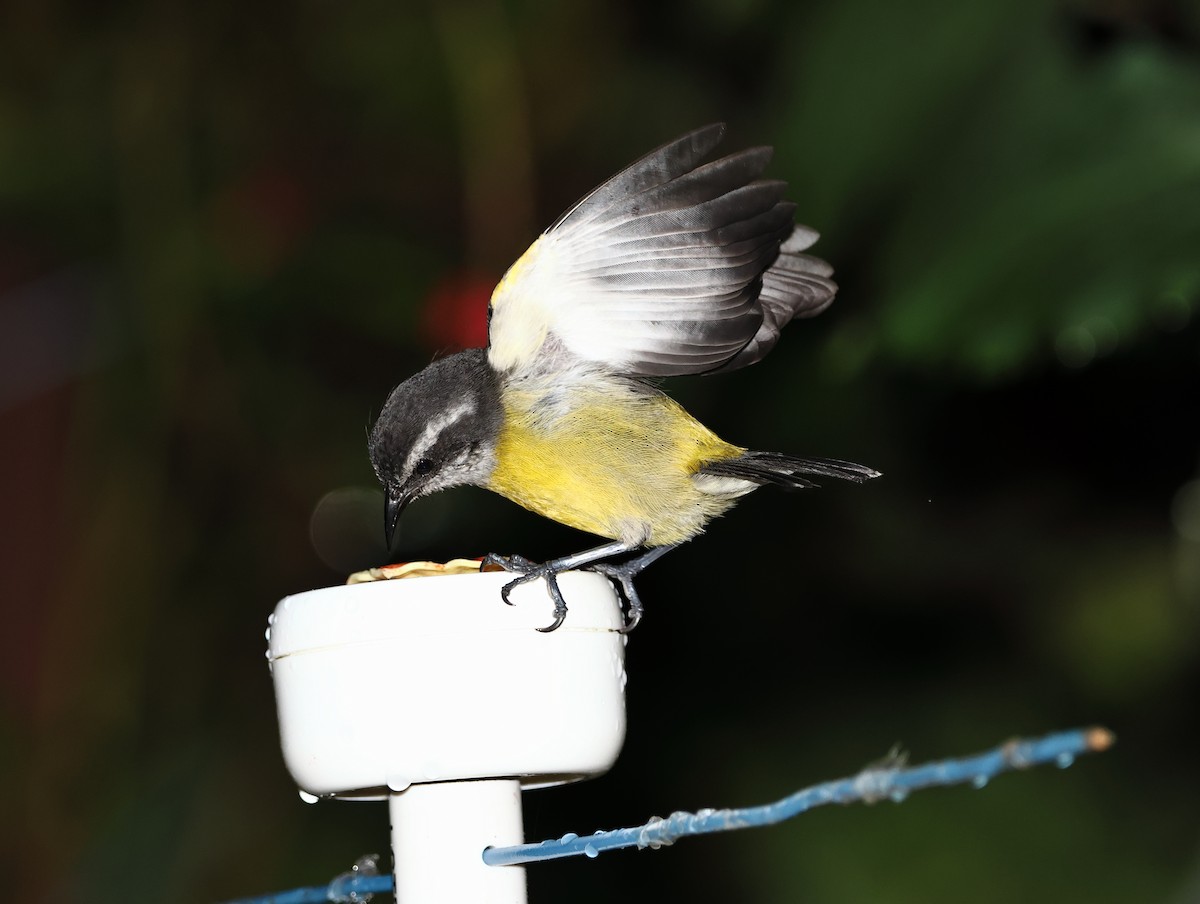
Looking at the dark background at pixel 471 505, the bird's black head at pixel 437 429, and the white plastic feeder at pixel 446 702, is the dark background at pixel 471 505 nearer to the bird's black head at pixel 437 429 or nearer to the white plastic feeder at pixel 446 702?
the bird's black head at pixel 437 429

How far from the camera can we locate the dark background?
3553 millimetres

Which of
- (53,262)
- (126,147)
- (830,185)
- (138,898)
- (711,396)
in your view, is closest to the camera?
(830,185)

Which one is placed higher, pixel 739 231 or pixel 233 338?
pixel 233 338

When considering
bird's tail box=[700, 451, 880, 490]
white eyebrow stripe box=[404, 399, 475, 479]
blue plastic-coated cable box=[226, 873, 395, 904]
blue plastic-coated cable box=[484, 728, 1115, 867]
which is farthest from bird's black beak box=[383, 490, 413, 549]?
blue plastic-coated cable box=[484, 728, 1115, 867]

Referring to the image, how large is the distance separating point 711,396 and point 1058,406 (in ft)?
3.78

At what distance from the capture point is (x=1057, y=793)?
3.64 meters

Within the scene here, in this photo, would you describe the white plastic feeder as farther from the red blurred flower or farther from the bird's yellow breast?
the red blurred flower

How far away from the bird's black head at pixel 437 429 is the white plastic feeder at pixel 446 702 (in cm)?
80

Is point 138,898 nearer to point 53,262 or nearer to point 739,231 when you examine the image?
point 53,262

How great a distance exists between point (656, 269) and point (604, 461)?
407mm

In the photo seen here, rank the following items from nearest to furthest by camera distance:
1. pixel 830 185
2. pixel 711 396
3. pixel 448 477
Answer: pixel 448 477
pixel 830 185
pixel 711 396

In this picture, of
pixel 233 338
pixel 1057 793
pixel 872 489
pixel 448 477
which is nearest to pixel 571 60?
pixel 233 338

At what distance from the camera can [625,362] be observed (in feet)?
7.22

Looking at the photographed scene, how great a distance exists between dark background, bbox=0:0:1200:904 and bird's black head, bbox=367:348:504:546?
966mm
